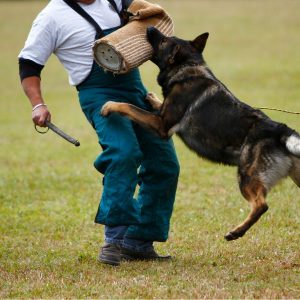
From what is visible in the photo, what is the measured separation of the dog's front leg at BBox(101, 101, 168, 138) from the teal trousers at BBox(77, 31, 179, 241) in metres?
0.10

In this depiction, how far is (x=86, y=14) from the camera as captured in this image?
5910mm

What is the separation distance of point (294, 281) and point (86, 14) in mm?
2617

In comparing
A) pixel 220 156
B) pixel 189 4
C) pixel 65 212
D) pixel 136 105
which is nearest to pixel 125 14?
pixel 136 105

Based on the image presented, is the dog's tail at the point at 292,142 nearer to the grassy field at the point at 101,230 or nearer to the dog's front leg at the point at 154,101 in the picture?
the grassy field at the point at 101,230

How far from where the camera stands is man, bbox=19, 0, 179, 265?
5801 mm

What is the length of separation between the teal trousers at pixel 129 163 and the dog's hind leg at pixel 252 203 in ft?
2.78

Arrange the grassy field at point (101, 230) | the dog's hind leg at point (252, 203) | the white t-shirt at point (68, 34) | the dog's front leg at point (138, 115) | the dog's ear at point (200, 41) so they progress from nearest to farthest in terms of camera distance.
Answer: the grassy field at point (101, 230) → the dog's hind leg at point (252, 203) → the dog's front leg at point (138, 115) → the white t-shirt at point (68, 34) → the dog's ear at point (200, 41)

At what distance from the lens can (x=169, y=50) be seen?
5961mm

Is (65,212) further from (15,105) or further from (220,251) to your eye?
(15,105)

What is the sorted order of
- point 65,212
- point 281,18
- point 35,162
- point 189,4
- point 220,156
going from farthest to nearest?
point 189,4 < point 281,18 < point 35,162 < point 65,212 < point 220,156

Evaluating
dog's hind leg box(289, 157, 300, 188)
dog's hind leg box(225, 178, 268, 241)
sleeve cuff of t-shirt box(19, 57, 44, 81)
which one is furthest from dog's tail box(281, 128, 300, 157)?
sleeve cuff of t-shirt box(19, 57, 44, 81)

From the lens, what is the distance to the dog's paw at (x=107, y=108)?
575 cm

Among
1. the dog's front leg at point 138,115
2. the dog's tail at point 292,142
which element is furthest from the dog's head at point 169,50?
the dog's tail at point 292,142

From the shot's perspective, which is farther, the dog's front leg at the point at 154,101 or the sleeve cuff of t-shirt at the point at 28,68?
the dog's front leg at the point at 154,101
